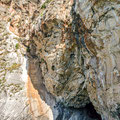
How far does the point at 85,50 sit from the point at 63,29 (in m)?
1.89

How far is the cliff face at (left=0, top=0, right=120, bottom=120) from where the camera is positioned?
14.1ft

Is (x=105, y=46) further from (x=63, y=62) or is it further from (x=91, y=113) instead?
(x=91, y=113)

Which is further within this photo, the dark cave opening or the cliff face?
the dark cave opening

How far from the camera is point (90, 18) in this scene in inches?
185

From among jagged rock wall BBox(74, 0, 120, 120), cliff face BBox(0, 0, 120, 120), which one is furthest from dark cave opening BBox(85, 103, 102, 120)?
jagged rock wall BBox(74, 0, 120, 120)

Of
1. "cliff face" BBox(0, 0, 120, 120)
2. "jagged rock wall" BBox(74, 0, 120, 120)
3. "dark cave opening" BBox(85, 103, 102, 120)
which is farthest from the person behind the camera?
"dark cave opening" BBox(85, 103, 102, 120)

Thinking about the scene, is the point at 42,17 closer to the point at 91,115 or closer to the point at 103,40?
the point at 103,40

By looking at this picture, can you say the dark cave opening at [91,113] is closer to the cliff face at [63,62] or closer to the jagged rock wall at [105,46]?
the cliff face at [63,62]

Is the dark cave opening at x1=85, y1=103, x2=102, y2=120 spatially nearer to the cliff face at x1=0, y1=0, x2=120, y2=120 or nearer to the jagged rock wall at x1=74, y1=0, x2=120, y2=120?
the cliff face at x1=0, y1=0, x2=120, y2=120

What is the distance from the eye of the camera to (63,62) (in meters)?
6.82

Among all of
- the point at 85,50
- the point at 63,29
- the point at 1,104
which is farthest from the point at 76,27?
the point at 1,104

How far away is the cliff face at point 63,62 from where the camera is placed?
4.30 m

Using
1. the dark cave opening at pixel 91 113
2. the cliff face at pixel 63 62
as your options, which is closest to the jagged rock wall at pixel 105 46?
the cliff face at pixel 63 62

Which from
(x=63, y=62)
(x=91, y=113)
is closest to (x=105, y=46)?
(x=63, y=62)
